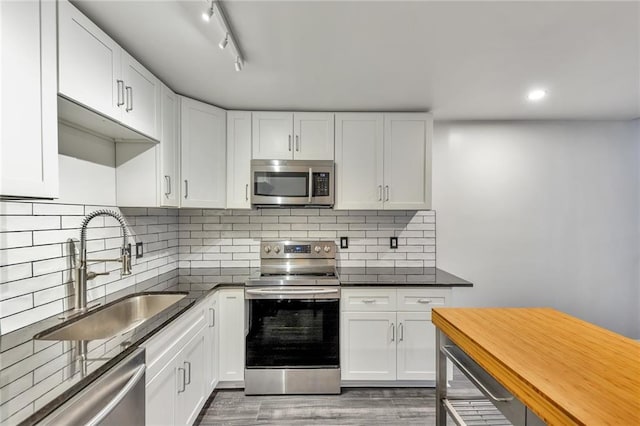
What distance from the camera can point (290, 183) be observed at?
2.62 metres

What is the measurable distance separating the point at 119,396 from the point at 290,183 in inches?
71.8

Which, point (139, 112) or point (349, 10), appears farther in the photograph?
point (139, 112)

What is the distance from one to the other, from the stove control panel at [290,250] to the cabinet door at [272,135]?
0.80 metres

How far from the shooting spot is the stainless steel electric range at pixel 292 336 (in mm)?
2387

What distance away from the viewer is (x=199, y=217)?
2.94m

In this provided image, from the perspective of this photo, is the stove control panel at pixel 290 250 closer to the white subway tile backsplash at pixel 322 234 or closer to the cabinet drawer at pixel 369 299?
the white subway tile backsplash at pixel 322 234

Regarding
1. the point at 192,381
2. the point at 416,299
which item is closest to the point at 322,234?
the point at 416,299

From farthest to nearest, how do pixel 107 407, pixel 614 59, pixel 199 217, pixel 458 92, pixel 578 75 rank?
1. pixel 199 217
2. pixel 458 92
3. pixel 578 75
4. pixel 614 59
5. pixel 107 407

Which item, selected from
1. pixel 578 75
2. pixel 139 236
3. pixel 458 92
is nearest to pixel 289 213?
pixel 139 236

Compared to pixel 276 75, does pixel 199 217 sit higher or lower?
lower

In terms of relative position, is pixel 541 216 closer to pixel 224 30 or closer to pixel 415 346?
pixel 415 346

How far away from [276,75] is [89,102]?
1.06 m

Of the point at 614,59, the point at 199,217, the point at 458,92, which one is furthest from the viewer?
the point at 199,217

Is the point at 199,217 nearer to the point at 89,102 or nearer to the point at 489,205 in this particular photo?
the point at 89,102
